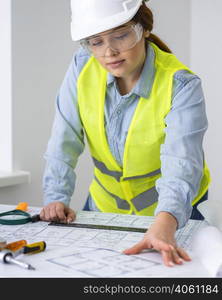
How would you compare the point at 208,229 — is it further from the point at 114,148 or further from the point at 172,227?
the point at 114,148

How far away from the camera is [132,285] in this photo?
1015 mm

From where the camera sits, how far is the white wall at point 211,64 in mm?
3898

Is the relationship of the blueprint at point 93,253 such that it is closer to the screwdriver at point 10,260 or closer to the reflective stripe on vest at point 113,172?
the screwdriver at point 10,260

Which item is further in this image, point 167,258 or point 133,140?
point 133,140

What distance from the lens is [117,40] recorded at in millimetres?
1524

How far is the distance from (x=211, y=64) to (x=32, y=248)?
3.00 meters

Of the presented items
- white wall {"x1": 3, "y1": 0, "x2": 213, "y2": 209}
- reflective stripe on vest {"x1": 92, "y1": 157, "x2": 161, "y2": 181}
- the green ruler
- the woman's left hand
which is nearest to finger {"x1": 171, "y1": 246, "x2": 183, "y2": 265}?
the woman's left hand

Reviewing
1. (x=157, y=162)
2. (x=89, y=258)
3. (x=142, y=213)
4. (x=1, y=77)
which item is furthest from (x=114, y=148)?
(x=1, y=77)

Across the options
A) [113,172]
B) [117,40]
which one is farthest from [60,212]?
[117,40]

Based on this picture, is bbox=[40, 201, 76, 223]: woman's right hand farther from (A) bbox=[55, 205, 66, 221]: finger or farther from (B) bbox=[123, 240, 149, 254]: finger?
(B) bbox=[123, 240, 149, 254]: finger

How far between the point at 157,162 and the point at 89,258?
0.61 meters

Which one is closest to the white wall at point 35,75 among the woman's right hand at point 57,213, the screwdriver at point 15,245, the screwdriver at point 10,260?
the woman's right hand at point 57,213

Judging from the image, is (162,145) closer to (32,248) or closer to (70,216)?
(70,216)

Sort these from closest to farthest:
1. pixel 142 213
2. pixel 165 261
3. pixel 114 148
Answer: pixel 165 261 → pixel 114 148 → pixel 142 213
